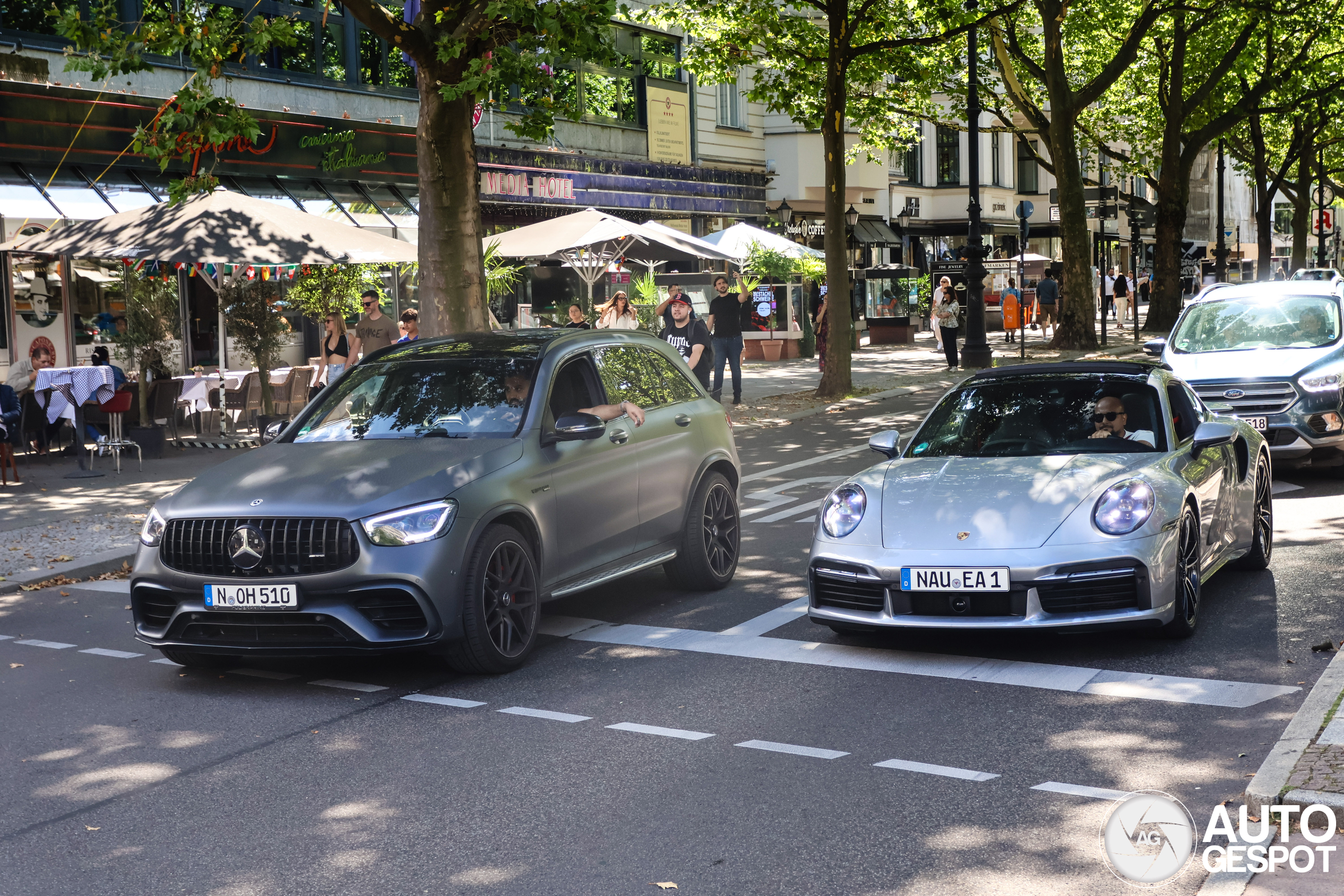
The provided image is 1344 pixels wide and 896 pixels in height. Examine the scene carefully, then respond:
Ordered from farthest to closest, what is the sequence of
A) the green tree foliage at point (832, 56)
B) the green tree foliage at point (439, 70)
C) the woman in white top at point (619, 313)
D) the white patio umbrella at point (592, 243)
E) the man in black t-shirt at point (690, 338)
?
the white patio umbrella at point (592, 243)
the green tree foliage at point (832, 56)
the man in black t-shirt at point (690, 338)
the woman in white top at point (619, 313)
the green tree foliage at point (439, 70)

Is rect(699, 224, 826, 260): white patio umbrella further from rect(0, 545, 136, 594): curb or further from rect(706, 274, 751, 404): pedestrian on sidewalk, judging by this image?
rect(0, 545, 136, 594): curb

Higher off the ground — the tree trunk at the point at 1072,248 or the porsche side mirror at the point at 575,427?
the tree trunk at the point at 1072,248

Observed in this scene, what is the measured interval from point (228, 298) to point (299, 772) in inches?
Result: 533

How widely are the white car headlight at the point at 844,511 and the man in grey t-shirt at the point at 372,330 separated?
37.0 ft

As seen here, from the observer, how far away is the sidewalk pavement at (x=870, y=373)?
22078mm

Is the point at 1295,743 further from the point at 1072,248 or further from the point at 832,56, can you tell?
the point at 1072,248

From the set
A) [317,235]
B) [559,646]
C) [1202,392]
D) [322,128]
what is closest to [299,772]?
[559,646]

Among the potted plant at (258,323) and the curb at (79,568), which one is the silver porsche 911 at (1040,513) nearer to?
the curb at (79,568)

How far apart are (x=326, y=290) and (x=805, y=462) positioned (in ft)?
28.7

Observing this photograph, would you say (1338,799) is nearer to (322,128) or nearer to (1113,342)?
(322,128)

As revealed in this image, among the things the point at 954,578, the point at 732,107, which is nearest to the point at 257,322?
the point at 954,578

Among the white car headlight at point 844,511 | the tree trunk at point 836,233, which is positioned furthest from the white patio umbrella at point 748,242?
the white car headlight at point 844,511

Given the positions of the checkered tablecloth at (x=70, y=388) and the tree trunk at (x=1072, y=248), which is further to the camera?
the tree trunk at (x=1072, y=248)

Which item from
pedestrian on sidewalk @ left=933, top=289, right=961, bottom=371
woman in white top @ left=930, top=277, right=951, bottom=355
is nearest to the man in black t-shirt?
pedestrian on sidewalk @ left=933, top=289, right=961, bottom=371
